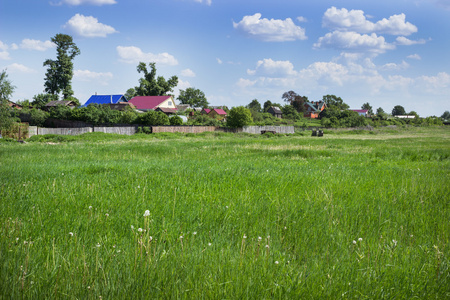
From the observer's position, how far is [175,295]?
3252 mm

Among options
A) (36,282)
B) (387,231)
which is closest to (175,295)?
(36,282)

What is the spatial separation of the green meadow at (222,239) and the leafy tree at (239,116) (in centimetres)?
5878

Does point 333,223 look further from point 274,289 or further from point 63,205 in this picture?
point 63,205

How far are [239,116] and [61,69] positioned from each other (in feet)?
176

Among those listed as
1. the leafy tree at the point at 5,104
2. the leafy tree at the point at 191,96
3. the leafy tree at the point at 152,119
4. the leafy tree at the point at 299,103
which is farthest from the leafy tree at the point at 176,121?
the leafy tree at the point at 299,103

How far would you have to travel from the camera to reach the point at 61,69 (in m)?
90.9

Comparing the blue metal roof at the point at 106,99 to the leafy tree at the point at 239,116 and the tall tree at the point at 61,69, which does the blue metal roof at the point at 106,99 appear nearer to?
the tall tree at the point at 61,69

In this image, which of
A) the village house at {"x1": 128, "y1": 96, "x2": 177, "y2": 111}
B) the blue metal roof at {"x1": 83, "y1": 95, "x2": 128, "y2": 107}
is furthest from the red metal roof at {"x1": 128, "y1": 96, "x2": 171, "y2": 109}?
the blue metal roof at {"x1": 83, "y1": 95, "x2": 128, "y2": 107}

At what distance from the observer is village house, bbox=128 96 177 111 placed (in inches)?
3839

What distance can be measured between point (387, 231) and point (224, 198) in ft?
10.2

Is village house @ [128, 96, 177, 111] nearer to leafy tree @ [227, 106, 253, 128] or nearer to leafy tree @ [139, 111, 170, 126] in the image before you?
leafy tree @ [227, 106, 253, 128]

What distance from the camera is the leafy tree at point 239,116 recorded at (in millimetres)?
68500

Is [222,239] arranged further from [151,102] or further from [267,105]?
[267,105]

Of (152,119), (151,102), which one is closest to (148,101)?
(151,102)
